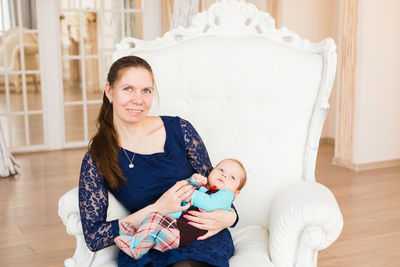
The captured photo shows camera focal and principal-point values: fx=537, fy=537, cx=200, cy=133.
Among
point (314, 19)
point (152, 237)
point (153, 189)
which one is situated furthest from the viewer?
point (314, 19)

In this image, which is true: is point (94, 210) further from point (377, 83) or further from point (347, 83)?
point (377, 83)

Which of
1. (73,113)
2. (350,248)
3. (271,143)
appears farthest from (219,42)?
(73,113)

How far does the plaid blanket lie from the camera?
168 cm

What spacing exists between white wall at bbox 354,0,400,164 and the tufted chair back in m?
2.32

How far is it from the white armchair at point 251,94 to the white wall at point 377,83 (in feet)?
7.61

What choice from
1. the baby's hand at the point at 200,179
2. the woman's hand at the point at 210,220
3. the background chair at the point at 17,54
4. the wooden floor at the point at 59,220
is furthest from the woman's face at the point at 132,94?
the background chair at the point at 17,54

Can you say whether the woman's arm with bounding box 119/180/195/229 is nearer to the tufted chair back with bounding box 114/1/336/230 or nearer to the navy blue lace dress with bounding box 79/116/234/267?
the navy blue lace dress with bounding box 79/116/234/267

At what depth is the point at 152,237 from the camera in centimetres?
169

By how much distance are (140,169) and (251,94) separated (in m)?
0.66

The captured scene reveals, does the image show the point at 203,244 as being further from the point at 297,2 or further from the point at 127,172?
the point at 297,2

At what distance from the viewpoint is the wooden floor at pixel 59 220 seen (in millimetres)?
2918

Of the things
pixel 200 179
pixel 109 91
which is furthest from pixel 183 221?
pixel 109 91

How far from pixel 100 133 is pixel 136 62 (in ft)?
0.94

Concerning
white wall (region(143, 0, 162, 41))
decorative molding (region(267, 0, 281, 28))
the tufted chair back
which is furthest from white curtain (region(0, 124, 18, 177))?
decorative molding (region(267, 0, 281, 28))
